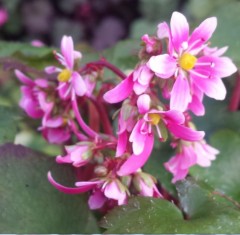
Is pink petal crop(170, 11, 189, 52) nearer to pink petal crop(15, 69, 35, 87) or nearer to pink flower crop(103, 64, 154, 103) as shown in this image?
pink flower crop(103, 64, 154, 103)

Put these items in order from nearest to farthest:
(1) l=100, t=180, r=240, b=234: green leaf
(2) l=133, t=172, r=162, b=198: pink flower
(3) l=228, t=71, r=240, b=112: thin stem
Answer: (1) l=100, t=180, r=240, b=234: green leaf → (2) l=133, t=172, r=162, b=198: pink flower → (3) l=228, t=71, r=240, b=112: thin stem

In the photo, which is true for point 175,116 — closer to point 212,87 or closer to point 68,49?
point 212,87

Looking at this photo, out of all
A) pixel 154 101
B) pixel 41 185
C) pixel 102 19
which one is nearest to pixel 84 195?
pixel 41 185

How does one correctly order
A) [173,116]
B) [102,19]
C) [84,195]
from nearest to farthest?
[173,116] < [84,195] < [102,19]

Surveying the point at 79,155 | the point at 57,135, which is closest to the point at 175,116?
the point at 79,155

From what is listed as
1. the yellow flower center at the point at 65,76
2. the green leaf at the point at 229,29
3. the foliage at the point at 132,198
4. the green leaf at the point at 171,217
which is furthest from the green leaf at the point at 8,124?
the green leaf at the point at 229,29

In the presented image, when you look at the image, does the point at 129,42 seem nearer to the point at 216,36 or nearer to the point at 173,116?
the point at 216,36

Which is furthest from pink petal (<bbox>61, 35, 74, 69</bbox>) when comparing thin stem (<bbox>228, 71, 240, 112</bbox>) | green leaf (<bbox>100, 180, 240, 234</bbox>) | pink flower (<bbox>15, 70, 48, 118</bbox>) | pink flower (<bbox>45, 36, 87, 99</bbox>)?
thin stem (<bbox>228, 71, 240, 112</bbox>)
